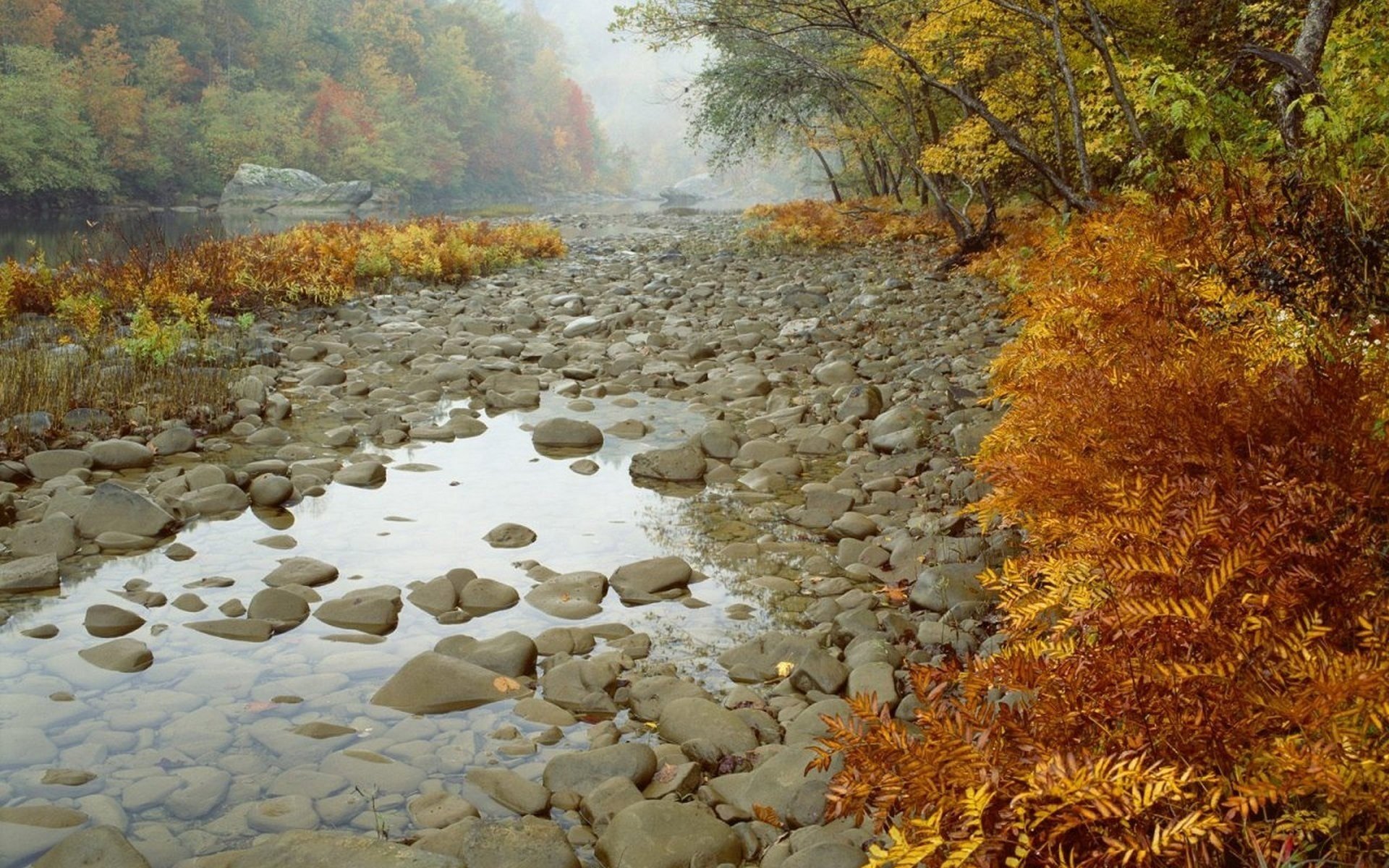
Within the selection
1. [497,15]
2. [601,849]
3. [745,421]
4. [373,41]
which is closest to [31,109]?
[373,41]

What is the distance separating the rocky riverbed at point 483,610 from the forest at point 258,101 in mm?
32367

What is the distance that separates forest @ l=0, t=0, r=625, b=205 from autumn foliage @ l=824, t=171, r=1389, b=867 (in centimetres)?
3711

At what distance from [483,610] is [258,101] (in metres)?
48.9

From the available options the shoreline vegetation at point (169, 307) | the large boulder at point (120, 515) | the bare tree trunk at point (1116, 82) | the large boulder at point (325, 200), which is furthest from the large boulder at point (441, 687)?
the large boulder at point (325, 200)

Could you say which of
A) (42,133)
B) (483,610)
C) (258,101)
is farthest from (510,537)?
(258,101)

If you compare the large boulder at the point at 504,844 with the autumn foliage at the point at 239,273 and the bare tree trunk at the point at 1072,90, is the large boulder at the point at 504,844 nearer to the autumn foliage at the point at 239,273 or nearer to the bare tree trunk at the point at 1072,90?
the bare tree trunk at the point at 1072,90

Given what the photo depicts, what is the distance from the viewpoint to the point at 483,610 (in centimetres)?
436

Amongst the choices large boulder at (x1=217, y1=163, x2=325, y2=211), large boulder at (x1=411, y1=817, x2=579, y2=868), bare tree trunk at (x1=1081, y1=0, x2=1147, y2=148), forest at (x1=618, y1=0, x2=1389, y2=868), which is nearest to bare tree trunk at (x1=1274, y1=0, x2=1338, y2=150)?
forest at (x1=618, y1=0, x2=1389, y2=868)

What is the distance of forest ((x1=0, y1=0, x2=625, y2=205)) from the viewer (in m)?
34.2

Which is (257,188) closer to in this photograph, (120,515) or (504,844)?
(120,515)

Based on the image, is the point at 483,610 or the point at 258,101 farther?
the point at 258,101

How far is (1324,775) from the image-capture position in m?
1.53

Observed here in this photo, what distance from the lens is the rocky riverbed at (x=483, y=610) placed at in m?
2.84

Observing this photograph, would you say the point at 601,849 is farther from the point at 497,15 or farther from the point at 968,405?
the point at 497,15
